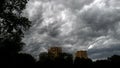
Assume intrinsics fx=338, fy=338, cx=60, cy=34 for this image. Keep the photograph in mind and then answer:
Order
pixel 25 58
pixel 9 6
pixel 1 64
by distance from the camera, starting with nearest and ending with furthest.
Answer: pixel 1 64
pixel 9 6
pixel 25 58

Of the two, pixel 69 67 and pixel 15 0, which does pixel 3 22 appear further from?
pixel 69 67

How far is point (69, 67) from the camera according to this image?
5284cm

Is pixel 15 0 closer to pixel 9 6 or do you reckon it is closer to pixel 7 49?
pixel 9 6

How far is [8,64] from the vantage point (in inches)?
1871

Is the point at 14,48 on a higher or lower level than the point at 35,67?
→ higher

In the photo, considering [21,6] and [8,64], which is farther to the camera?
[21,6]

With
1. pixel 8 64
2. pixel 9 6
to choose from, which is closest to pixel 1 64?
pixel 8 64

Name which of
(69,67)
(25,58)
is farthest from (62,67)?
(25,58)

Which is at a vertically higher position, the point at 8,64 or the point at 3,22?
the point at 3,22

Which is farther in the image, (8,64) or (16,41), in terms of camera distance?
(16,41)

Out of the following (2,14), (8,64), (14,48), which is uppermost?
(2,14)

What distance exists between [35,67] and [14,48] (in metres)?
4.77

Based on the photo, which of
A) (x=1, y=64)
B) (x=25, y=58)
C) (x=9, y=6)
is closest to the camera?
(x=1, y=64)

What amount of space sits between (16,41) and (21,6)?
553 centimetres
